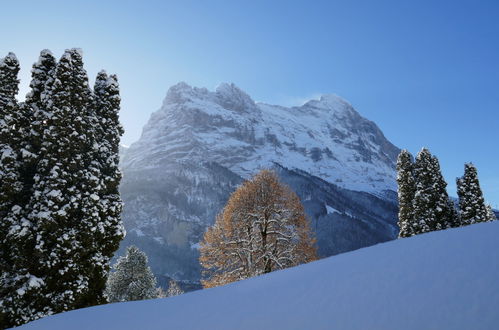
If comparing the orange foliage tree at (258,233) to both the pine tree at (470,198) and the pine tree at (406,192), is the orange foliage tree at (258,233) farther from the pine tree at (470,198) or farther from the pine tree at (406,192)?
the pine tree at (470,198)

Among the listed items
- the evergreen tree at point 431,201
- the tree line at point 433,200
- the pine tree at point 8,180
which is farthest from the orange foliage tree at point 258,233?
the tree line at point 433,200

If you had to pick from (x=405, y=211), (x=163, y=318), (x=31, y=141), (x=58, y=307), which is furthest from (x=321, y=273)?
(x=405, y=211)

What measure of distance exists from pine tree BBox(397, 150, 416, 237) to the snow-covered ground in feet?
96.7

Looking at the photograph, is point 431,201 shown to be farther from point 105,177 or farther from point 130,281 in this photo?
point 130,281

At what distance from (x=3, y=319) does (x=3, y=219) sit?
4.21 meters

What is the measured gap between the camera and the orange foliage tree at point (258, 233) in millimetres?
22391

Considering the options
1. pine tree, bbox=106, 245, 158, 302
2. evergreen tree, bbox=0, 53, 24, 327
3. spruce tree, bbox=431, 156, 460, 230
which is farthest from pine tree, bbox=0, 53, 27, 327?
spruce tree, bbox=431, 156, 460, 230

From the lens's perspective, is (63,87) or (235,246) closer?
(63,87)

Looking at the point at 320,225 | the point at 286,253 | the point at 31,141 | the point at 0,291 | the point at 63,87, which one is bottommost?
the point at 0,291

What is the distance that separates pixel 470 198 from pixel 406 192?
544cm

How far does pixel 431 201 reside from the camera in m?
34.3

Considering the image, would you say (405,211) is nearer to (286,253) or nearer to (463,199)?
(463,199)

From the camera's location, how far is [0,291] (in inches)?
622

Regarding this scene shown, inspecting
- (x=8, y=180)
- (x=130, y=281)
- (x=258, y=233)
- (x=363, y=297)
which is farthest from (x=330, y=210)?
(x=363, y=297)
